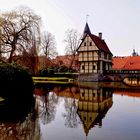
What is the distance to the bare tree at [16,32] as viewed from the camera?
3441 centimetres

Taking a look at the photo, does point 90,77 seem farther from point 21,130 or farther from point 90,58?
point 21,130

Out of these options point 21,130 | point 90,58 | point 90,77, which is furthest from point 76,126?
point 90,58

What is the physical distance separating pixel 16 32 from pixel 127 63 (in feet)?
116

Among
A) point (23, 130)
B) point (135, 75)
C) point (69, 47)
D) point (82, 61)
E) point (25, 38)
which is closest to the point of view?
point (23, 130)

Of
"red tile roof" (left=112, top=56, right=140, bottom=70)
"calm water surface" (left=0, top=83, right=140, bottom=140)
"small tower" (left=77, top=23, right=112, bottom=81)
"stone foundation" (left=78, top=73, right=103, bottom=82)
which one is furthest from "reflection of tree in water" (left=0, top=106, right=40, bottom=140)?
"red tile roof" (left=112, top=56, right=140, bottom=70)

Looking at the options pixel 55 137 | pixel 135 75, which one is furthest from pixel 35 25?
pixel 55 137

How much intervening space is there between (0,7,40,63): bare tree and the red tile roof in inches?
1257

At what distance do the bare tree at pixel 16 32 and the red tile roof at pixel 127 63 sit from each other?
31935 millimetres

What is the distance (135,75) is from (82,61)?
1063 cm

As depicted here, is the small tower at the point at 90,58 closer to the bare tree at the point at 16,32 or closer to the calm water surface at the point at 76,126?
the bare tree at the point at 16,32

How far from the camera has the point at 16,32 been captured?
118 feet

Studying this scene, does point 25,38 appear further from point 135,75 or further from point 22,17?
point 135,75

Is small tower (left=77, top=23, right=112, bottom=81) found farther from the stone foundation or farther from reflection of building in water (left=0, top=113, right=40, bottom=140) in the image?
reflection of building in water (left=0, top=113, right=40, bottom=140)

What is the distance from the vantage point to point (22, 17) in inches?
1454
